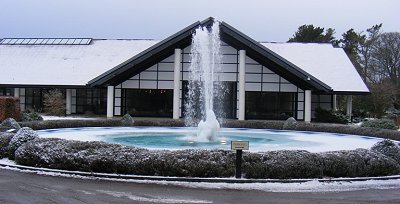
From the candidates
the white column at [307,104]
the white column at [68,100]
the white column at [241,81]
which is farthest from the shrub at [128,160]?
the white column at [68,100]

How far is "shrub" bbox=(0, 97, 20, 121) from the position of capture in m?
27.8

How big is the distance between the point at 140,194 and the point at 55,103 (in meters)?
28.9

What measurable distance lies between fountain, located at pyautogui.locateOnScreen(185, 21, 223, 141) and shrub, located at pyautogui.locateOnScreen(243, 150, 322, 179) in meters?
9.01

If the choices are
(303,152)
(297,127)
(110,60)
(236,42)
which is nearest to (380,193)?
(303,152)

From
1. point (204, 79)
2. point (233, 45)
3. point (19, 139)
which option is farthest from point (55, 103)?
point (19, 139)

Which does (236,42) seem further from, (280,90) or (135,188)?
(135,188)

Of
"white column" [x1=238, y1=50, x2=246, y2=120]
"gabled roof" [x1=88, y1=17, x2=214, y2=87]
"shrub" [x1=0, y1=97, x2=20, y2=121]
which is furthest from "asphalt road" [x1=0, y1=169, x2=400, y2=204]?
"white column" [x1=238, y1=50, x2=246, y2=120]

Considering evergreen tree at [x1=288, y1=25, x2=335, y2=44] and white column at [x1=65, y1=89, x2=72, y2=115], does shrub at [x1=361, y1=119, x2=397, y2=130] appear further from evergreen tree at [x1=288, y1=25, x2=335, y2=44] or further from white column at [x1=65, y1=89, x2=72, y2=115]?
evergreen tree at [x1=288, y1=25, x2=335, y2=44]

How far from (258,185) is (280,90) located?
84.3 feet

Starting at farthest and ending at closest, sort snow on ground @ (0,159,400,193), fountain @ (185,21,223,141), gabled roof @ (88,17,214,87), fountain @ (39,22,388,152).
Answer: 1. gabled roof @ (88,17,214,87)
2. fountain @ (185,21,223,141)
3. fountain @ (39,22,388,152)
4. snow on ground @ (0,159,400,193)

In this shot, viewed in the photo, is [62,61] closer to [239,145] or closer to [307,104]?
[307,104]

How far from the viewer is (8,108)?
2795cm

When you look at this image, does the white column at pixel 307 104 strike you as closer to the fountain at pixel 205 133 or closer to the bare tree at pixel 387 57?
the fountain at pixel 205 133

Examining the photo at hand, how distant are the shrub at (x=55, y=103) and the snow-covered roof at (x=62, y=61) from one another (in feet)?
3.16
